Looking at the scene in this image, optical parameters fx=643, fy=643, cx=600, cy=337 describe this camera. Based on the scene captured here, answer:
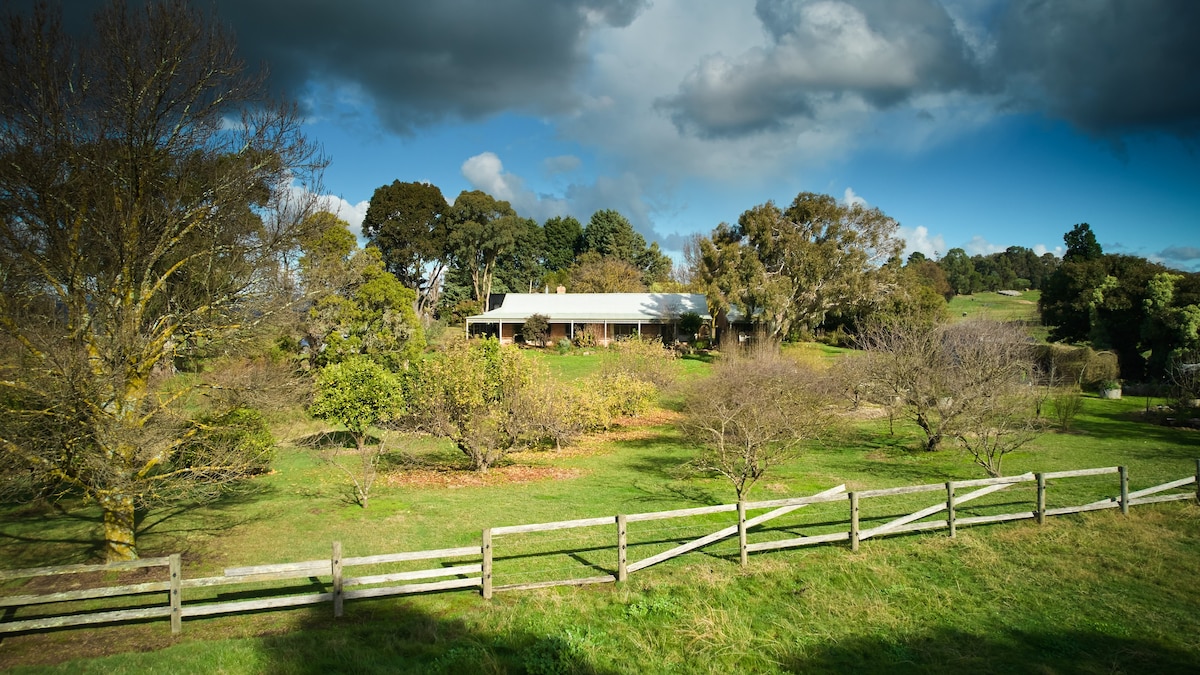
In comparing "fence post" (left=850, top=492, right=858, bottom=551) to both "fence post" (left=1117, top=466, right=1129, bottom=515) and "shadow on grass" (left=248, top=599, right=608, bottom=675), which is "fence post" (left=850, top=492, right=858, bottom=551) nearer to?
"shadow on grass" (left=248, top=599, right=608, bottom=675)

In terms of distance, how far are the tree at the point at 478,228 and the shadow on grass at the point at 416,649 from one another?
49288mm

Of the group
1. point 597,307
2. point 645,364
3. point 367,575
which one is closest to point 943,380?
point 645,364

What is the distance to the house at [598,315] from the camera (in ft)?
166

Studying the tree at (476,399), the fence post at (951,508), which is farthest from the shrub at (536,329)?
the fence post at (951,508)

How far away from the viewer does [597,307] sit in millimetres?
54531

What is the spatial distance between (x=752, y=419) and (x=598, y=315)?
1447 inches

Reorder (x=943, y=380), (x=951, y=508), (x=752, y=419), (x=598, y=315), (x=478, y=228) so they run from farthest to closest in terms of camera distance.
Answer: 1. (x=478, y=228)
2. (x=598, y=315)
3. (x=943, y=380)
4. (x=752, y=419)
5. (x=951, y=508)

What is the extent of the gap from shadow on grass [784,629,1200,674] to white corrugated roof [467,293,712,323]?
42655 mm

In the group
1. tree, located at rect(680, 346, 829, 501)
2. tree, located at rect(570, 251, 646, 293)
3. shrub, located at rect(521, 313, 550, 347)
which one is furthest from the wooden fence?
tree, located at rect(570, 251, 646, 293)

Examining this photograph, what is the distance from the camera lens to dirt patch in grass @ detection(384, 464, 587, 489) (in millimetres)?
17508

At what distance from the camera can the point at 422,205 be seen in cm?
5447

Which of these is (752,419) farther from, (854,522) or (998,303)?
(998,303)

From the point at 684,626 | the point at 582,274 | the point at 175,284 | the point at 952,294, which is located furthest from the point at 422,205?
the point at 952,294

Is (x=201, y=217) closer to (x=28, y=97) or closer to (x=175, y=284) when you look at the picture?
(x=175, y=284)
